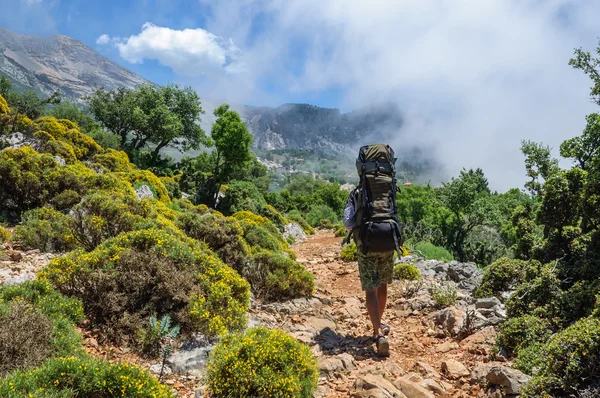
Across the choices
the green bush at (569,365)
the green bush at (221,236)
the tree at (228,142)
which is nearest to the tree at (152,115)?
the tree at (228,142)

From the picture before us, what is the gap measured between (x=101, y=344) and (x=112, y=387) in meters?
1.57

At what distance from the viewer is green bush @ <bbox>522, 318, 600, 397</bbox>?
3.09 metres

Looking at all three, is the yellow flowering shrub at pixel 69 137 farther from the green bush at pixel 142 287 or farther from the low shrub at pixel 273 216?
the green bush at pixel 142 287

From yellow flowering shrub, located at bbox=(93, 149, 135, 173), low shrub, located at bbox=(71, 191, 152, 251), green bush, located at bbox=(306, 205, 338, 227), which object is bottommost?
low shrub, located at bbox=(71, 191, 152, 251)

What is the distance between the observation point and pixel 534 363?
11.9ft

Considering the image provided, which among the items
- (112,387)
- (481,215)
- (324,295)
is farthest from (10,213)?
(481,215)

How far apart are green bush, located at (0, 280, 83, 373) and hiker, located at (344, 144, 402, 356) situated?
3274 mm

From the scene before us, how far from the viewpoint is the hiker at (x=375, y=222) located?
4602 mm

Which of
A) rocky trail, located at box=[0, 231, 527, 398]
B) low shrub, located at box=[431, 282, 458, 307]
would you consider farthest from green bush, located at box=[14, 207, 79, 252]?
low shrub, located at box=[431, 282, 458, 307]

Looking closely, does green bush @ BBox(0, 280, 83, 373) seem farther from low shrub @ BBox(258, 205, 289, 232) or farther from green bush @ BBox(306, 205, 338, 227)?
green bush @ BBox(306, 205, 338, 227)

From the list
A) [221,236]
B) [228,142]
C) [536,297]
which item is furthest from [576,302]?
[228,142]

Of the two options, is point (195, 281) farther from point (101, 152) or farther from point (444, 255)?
point (101, 152)

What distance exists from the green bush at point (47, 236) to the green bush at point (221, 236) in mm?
2080

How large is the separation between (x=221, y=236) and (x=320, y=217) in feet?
115
